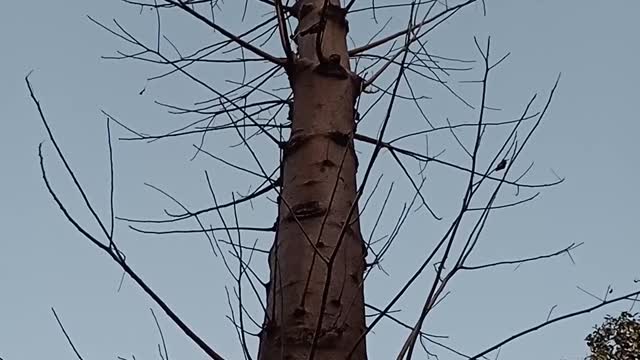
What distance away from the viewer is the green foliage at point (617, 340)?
17.8ft

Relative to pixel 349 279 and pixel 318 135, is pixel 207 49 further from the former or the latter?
pixel 349 279

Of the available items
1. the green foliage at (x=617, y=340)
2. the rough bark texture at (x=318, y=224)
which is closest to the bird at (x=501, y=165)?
the rough bark texture at (x=318, y=224)

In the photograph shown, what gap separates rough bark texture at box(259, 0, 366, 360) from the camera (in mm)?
947

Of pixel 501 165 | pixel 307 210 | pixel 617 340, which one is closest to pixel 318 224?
pixel 307 210

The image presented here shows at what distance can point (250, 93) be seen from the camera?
170cm

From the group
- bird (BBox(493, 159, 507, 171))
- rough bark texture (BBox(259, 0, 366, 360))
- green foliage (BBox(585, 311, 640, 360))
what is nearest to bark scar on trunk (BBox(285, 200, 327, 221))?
rough bark texture (BBox(259, 0, 366, 360))

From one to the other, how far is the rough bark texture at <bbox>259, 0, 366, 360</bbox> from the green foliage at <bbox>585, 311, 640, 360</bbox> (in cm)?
476

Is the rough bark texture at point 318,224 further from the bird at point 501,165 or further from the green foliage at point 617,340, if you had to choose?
the green foliage at point 617,340

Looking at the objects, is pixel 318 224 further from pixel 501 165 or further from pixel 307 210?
pixel 501 165

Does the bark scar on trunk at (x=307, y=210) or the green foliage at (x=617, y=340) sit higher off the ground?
the green foliage at (x=617, y=340)

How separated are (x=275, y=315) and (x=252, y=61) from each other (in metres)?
0.80

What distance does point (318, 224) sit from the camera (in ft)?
3.46

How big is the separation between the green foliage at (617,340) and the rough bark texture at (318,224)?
15.6 ft

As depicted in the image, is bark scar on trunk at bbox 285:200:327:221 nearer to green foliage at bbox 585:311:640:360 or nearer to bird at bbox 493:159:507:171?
bird at bbox 493:159:507:171
